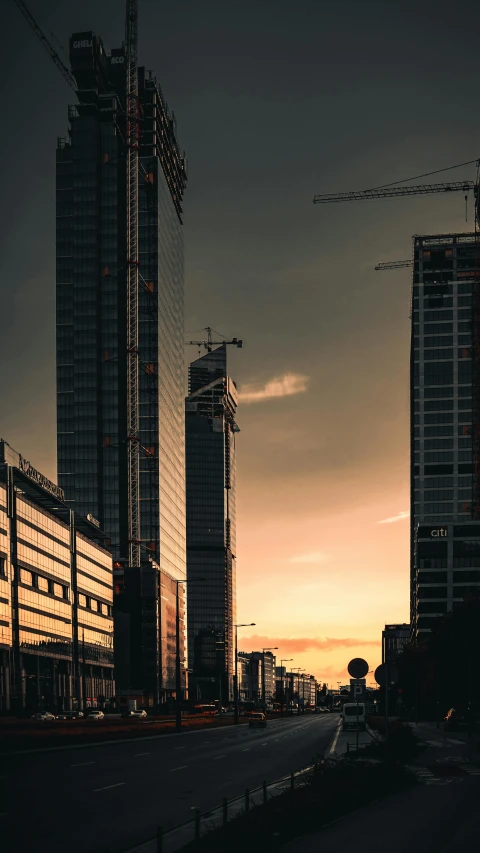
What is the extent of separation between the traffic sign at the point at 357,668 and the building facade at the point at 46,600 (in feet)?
274

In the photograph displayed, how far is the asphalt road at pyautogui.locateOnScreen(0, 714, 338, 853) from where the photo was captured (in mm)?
20906

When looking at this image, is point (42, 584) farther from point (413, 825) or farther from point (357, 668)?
point (413, 825)

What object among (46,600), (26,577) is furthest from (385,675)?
(46,600)

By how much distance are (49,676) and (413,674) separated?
170ft

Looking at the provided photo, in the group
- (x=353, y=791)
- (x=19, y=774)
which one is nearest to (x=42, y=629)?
(x=19, y=774)


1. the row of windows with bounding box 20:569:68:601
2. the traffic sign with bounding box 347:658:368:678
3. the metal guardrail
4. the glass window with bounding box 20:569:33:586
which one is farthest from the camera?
the row of windows with bounding box 20:569:68:601

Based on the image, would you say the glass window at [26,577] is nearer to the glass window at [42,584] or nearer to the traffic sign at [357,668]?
the glass window at [42,584]

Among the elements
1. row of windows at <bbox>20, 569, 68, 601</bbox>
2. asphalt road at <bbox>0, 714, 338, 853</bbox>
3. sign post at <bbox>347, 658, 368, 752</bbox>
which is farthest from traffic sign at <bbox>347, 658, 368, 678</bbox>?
row of windows at <bbox>20, 569, 68, 601</bbox>

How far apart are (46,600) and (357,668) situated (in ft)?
386

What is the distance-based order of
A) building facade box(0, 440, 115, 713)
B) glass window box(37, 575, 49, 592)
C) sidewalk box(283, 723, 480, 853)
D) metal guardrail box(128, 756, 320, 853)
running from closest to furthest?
metal guardrail box(128, 756, 320, 853), sidewalk box(283, 723, 480, 853), building facade box(0, 440, 115, 713), glass window box(37, 575, 49, 592)

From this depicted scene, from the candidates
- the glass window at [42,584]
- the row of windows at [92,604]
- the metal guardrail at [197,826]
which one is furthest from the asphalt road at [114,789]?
the row of windows at [92,604]

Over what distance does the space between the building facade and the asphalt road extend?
7202 centimetres

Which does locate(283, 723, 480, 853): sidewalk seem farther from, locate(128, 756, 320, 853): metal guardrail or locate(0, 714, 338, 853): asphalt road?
locate(0, 714, 338, 853): asphalt road

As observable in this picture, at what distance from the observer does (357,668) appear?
38.9 m
